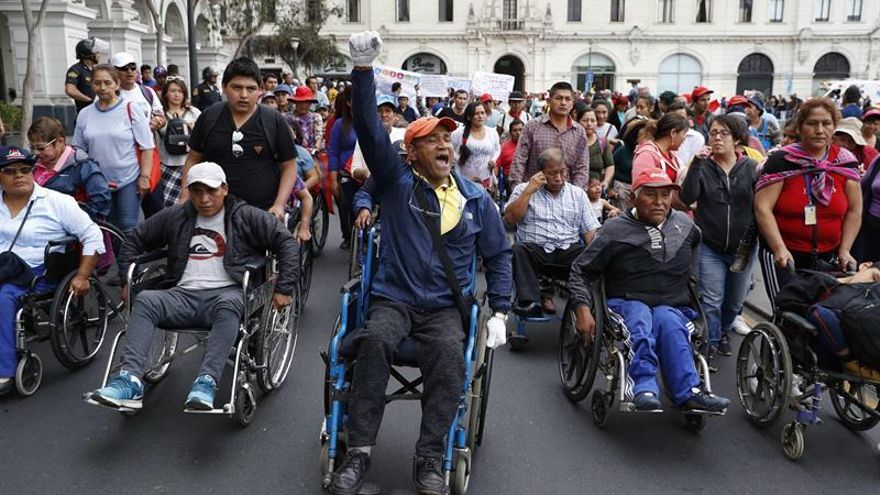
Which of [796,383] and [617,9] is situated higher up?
[617,9]

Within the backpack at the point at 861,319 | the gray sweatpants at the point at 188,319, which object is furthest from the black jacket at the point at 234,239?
the backpack at the point at 861,319

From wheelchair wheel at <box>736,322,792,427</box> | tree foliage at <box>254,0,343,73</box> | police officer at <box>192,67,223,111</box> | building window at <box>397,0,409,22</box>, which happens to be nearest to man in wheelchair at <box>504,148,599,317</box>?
wheelchair wheel at <box>736,322,792,427</box>

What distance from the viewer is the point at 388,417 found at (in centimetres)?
460

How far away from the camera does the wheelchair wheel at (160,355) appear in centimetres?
491

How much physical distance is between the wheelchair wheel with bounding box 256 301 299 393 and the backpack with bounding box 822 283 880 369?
3.13 meters

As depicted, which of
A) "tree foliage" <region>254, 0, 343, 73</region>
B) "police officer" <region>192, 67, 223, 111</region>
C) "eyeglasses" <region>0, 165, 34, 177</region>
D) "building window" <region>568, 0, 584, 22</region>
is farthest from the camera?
"building window" <region>568, 0, 584, 22</region>

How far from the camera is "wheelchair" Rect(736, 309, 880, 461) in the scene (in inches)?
163

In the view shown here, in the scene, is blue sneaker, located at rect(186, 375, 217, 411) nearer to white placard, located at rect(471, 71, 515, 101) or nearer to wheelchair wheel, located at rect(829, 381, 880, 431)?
wheelchair wheel, located at rect(829, 381, 880, 431)

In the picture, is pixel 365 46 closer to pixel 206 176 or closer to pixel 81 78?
pixel 206 176

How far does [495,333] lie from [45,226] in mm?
3179

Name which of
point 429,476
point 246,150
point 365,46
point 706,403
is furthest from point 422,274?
point 246,150

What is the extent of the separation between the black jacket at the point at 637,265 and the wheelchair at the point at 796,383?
54cm

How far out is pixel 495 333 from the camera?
375cm

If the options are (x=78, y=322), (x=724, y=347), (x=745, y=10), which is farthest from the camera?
(x=745, y=10)
